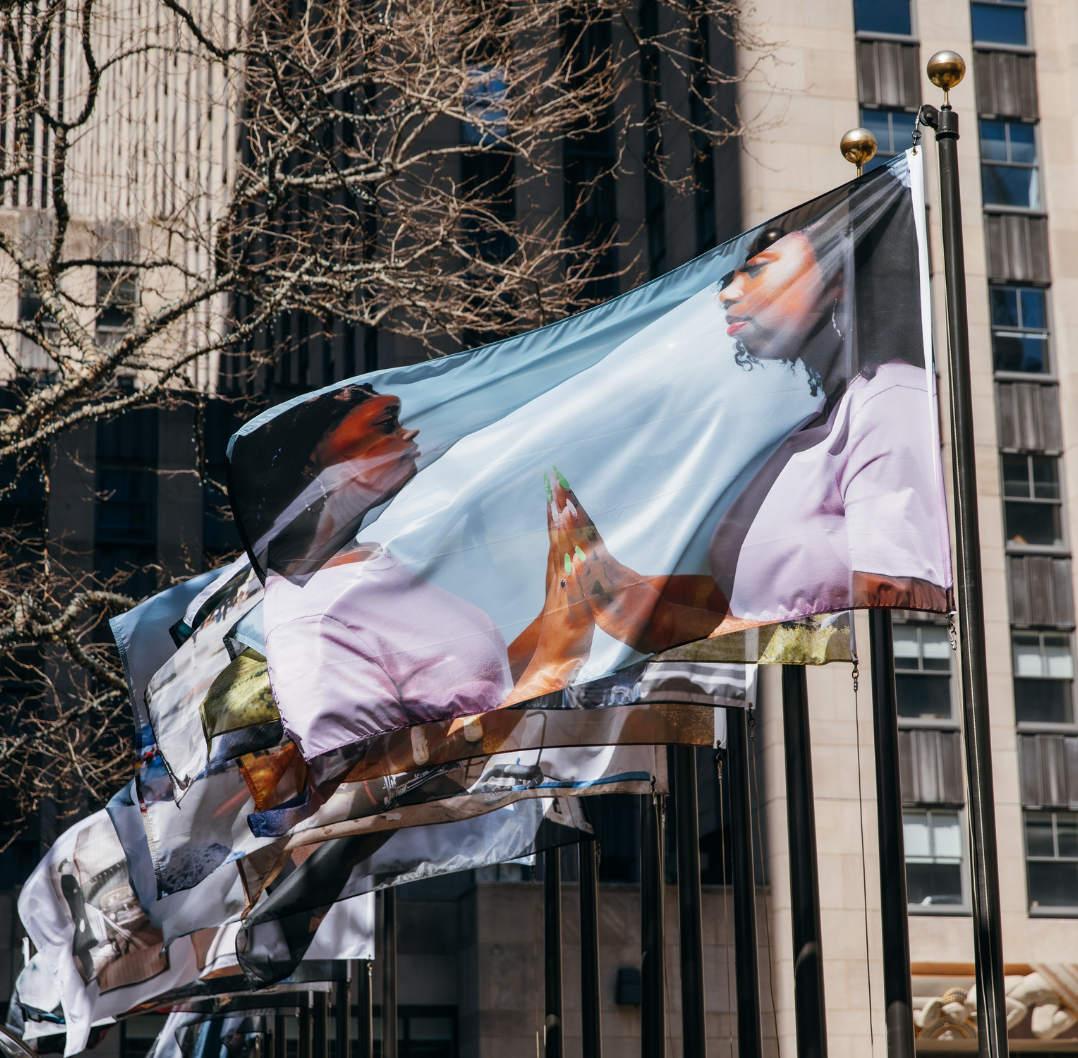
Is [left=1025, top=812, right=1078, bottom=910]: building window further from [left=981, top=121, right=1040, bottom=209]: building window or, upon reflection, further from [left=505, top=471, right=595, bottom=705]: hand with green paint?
[left=505, top=471, right=595, bottom=705]: hand with green paint

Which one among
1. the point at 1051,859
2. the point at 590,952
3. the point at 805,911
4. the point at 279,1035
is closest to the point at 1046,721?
the point at 1051,859

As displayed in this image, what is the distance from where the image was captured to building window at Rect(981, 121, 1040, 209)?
42000 mm

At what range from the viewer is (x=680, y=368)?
8102 millimetres

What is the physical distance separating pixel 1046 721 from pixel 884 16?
721 inches

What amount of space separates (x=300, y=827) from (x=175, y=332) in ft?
34.1

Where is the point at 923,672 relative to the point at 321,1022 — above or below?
above

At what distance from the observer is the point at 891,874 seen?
7727 mm

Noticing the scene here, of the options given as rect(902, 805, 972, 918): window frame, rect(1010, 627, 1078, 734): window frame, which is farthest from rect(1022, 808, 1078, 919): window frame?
rect(1010, 627, 1078, 734): window frame

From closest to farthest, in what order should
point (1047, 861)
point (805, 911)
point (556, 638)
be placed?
1. point (556, 638)
2. point (805, 911)
3. point (1047, 861)

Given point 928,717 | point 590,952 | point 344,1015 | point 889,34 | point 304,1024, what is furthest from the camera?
point 889,34

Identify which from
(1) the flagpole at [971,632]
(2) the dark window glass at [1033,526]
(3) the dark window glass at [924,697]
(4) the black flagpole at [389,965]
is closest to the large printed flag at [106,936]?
(4) the black flagpole at [389,965]

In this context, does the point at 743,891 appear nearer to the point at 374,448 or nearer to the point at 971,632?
the point at 971,632

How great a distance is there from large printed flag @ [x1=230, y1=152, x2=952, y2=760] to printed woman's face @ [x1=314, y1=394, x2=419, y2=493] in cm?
1

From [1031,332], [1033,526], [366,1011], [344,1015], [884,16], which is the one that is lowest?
[344,1015]
